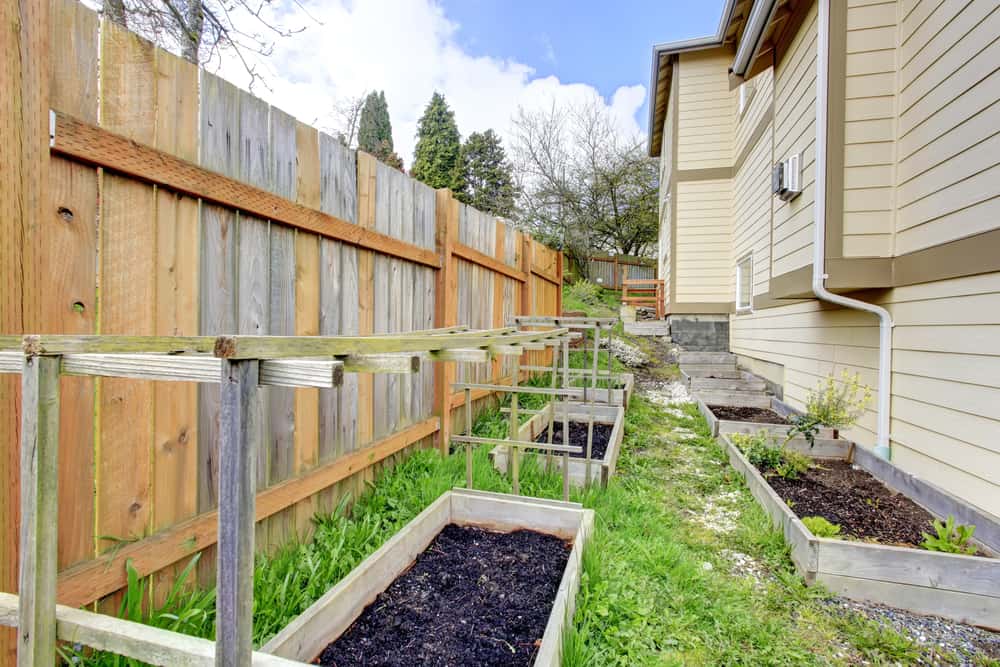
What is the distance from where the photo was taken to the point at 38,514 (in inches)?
39.7

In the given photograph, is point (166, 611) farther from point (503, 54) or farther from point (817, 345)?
point (503, 54)

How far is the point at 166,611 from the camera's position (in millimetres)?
1646

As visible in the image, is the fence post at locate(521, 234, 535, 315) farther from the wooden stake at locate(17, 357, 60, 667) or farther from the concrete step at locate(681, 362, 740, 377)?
the wooden stake at locate(17, 357, 60, 667)

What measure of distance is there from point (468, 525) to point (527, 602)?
73 cm

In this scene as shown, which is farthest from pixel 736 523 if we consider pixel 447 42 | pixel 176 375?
pixel 447 42

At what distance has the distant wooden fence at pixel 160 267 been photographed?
129cm

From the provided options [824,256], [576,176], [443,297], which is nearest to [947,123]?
[824,256]

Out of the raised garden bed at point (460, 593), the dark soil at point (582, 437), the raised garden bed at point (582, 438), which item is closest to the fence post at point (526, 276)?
the raised garden bed at point (582, 438)

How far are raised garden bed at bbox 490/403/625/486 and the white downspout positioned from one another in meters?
2.02

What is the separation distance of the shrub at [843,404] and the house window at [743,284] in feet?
12.3

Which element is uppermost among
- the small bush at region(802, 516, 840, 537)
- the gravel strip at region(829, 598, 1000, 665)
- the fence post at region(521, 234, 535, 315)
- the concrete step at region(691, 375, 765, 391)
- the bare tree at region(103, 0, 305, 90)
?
the bare tree at region(103, 0, 305, 90)

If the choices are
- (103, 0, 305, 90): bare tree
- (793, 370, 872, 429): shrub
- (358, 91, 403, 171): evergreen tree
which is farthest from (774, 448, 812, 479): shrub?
(358, 91, 403, 171): evergreen tree

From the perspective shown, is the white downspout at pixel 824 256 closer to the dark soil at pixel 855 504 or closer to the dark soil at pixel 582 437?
the dark soil at pixel 855 504

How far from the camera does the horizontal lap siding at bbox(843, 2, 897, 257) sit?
3.60 m
